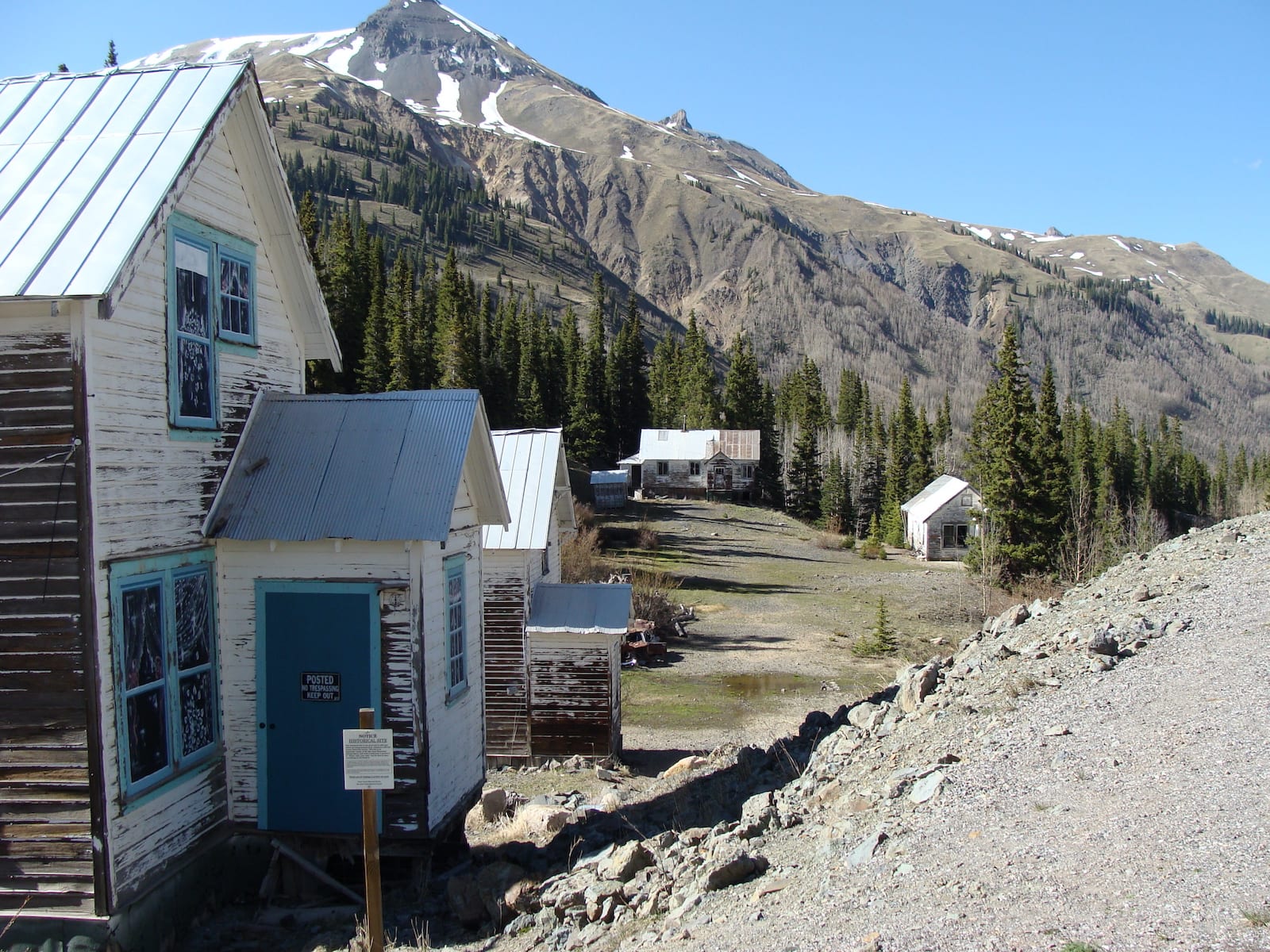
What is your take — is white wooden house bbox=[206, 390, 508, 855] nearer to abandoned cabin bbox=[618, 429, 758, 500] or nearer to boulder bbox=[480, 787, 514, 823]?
boulder bbox=[480, 787, 514, 823]

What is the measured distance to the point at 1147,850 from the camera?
6.25m

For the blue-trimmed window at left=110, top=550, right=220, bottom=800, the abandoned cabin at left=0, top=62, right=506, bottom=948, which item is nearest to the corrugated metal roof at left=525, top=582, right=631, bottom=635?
the abandoned cabin at left=0, top=62, right=506, bottom=948

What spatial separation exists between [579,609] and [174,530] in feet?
39.1

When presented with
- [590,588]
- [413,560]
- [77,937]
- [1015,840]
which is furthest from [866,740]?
[590,588]

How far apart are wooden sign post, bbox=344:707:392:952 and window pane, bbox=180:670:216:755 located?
294cm

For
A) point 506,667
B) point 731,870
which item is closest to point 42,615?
point 731,870

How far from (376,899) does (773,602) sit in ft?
130

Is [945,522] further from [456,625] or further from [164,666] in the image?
[164,666]

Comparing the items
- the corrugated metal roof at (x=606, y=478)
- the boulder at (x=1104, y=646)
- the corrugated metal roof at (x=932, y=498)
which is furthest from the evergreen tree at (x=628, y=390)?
the boulder at (x=1104, y=646)

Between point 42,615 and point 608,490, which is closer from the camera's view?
point 42,615

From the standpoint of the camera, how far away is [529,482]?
20531 millimetres

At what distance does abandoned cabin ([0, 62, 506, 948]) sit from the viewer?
779 centimetres

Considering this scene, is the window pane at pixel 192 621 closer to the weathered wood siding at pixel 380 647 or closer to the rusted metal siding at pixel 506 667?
the weathered wood siding at pixel 380 647

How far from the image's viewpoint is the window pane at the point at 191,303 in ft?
30.5
